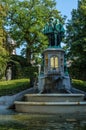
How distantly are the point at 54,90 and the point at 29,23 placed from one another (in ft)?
91.8

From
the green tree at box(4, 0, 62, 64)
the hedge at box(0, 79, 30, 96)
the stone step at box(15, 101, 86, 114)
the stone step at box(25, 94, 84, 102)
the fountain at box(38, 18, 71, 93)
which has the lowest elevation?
the stone step at box(15, 101, 86, 114)

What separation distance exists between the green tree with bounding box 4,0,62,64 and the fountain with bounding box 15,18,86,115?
23.1 m

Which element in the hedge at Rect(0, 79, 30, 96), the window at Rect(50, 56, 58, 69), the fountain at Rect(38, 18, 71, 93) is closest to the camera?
the fountain at Rect(38, 18, 71, 93)

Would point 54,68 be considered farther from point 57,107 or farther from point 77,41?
point 77,41

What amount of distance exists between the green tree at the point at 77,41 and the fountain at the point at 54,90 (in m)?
13.0

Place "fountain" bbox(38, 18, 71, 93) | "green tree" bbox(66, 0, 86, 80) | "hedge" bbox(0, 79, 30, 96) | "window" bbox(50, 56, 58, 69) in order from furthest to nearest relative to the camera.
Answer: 1. "green tree" bbox(66, 0, 86, 80)
2. "hedge" bbox(0, 79, 30, 96)
3. "window" bbox(50, 56, 58, 69)
4. "fountain" bbox(38, 18, 71, 93)

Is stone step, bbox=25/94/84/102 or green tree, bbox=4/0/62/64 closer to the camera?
stone step, bbox=25/94/84/102

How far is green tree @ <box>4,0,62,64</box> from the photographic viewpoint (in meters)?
54.7

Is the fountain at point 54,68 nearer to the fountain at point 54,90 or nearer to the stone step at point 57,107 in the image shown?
the fountain at point 54,90

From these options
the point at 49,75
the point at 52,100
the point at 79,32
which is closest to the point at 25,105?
the point at 52,100

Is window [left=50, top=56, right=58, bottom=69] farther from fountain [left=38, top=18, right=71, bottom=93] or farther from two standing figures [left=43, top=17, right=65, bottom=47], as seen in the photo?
two standing figures [left=43, top=17, right=65, bottom=47]

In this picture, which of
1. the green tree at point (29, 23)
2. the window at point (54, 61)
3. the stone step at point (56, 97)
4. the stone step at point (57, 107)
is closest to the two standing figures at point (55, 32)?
the window at point (54, 61)

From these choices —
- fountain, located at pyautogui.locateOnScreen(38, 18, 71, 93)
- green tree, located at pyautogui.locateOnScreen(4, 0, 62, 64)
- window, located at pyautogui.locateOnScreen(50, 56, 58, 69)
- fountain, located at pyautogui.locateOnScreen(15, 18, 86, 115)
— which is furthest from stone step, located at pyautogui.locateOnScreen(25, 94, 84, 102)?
green tree, located at pyautogui.locateOnScreen(4, 0, 62, 64)

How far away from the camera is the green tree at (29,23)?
5469 cm
